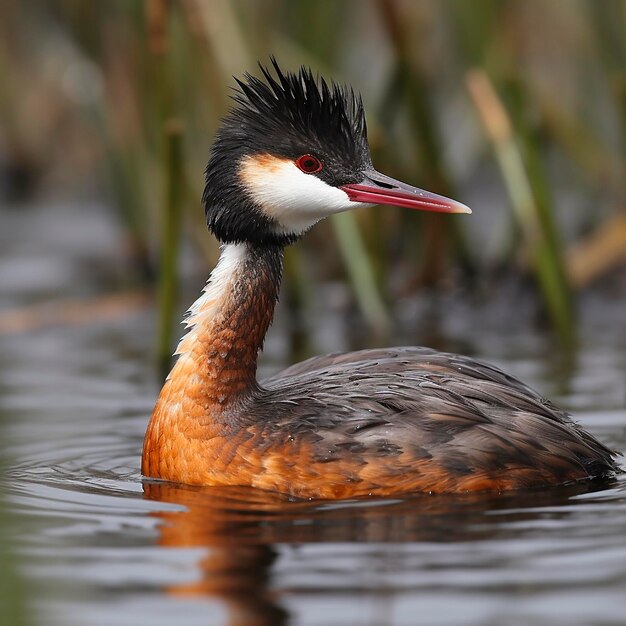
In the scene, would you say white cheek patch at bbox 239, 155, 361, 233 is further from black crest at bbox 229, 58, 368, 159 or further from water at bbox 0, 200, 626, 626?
water at bbox 0, 200, 626, 626

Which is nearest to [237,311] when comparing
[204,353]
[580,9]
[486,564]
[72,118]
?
[204,353]

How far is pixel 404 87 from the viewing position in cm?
1102

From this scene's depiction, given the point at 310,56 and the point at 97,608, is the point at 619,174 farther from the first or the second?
the point at 97,608

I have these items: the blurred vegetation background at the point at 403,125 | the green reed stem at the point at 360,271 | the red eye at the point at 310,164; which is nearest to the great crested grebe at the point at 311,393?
the red eye at the point at 310,164

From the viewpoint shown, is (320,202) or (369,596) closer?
(369,596)

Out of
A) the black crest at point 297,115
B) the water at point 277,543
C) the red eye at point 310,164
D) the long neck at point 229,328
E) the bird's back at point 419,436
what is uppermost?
the black crest at point 297,115

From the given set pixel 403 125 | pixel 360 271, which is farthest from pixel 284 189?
pixel 403 125

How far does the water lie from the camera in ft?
15.6

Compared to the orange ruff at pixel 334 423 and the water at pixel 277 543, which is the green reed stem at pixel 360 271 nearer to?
the water at pixel 277 543

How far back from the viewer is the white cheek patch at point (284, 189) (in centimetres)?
700

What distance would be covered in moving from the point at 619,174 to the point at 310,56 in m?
2.63

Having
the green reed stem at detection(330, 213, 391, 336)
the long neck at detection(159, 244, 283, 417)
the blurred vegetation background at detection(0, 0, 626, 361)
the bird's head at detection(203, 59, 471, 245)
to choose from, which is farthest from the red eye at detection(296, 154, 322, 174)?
the green reed stem at detection(330, 213, 391, 336)

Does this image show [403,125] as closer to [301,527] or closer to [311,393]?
[311,393]

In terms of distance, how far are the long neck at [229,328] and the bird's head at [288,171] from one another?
0.42ft
